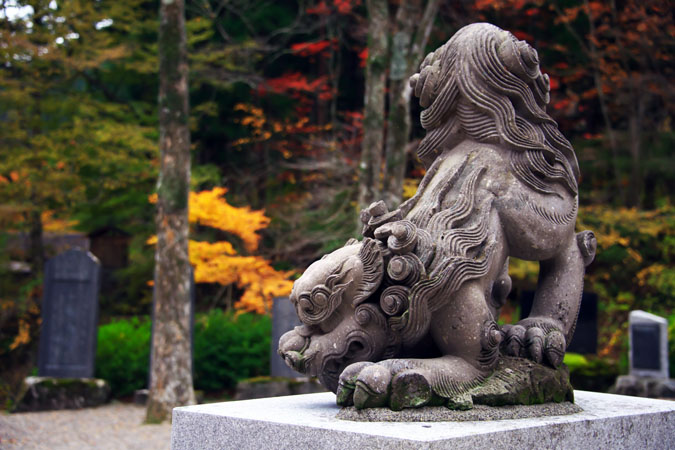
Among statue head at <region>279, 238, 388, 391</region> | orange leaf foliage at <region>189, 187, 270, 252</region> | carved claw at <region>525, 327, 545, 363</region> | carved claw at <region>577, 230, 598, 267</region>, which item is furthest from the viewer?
orange leaf foliage at <region>189, 187, 270, 252</region>

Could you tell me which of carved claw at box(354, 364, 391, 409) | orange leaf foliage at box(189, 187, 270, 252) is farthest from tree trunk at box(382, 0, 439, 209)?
carved claw at box(354, 364, 391, 409)

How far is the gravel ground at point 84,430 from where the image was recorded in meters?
7.84

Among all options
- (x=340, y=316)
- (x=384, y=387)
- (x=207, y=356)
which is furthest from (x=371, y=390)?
(x=207, y=356)

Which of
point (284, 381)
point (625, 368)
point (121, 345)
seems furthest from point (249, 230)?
point (625, 368)

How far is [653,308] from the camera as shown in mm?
14961

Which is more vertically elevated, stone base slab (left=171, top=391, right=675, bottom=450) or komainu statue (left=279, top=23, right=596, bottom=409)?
komainu statue (left=279, top=23, right=596, bottom=409)

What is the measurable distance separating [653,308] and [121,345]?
10308mm

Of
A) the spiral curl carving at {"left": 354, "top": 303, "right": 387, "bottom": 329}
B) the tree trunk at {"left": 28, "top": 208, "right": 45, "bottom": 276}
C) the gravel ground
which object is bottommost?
the gravel ground

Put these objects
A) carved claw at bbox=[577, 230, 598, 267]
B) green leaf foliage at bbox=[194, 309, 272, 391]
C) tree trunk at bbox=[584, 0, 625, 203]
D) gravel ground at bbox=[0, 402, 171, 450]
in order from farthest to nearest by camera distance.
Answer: tree trunk at bbox=[584, 0, 625, 203] → green leaf foliage at bbox=[194, 309, 272, 391] → gravel ground at bbox=[0, 402, 171, 450] → carved claw at bbox=[577, 230, 598, 267]

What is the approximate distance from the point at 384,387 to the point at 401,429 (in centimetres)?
28

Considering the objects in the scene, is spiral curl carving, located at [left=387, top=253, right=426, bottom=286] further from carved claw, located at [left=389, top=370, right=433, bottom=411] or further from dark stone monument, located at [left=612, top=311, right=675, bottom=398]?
dark stone monument, located at [left=612, top=311, right=675, bottom=398]

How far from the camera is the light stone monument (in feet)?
10.9

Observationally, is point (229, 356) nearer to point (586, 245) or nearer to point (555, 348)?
point (586, 245)

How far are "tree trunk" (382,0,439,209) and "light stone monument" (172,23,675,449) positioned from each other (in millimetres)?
6055
